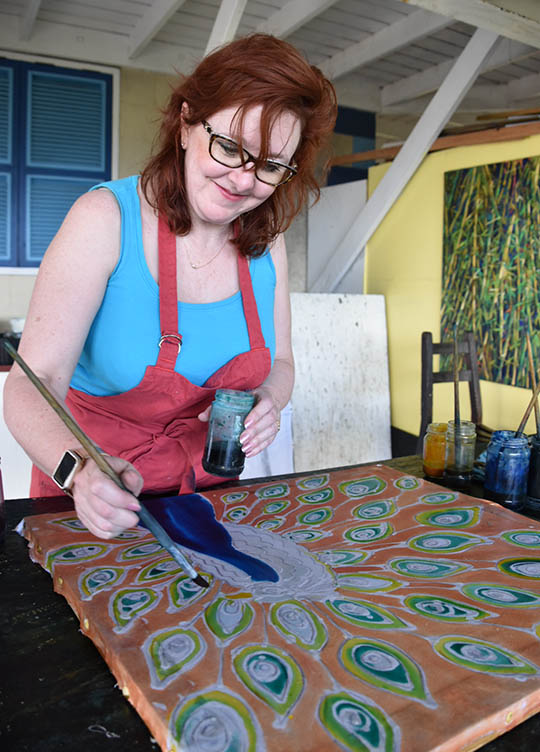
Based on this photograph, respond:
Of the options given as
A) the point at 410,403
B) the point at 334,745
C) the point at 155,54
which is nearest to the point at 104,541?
the point at 334,745

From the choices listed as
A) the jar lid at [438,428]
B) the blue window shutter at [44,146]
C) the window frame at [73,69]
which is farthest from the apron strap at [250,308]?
the blue window shutter at [44,146]

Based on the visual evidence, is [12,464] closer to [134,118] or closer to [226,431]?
[226,431]

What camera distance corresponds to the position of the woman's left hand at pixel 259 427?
4.24 ft

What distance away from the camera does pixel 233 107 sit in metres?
1.24

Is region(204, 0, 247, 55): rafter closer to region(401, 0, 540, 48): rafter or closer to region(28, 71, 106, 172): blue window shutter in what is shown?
region(401, 0, 540, 48): rafter

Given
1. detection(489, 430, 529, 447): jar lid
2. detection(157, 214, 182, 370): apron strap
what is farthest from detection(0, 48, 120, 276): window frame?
detection(489, 430, 529, 447): jar lid

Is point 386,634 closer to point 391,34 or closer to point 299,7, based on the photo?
point 299,7

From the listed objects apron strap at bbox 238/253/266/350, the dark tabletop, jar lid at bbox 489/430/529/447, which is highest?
apron strap at bbox 238/253/266/350

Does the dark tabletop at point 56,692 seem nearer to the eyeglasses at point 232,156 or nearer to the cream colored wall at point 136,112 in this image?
the eyeglasses at point 232,156

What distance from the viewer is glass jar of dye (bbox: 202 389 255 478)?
1274 mm

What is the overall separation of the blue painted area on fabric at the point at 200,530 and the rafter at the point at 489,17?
2.47m

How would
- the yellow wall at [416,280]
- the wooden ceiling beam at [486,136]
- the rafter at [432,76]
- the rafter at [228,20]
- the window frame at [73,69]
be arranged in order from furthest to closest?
the window frame at [73,69] → the rafter at [432,76] → the yellow wall at [416,280] → the wooden ceiling beam at [486,136] → the rafter at [228,20]

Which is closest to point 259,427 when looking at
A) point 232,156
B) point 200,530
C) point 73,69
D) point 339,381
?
point 200,530

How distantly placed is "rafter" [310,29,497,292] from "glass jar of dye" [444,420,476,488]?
2.76 metres
